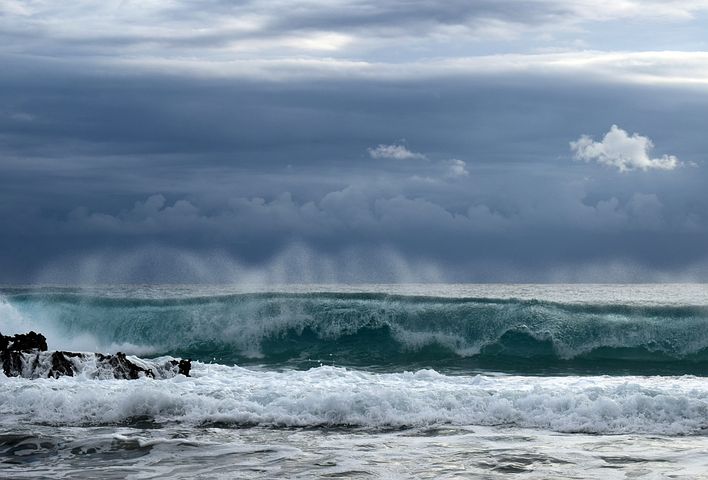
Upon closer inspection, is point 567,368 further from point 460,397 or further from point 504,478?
point 504,478

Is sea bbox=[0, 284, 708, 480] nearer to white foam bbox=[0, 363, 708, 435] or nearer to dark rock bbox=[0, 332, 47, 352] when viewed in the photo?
white foam bbox=[0, 363, 708, 435]

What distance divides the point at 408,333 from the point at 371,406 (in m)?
13.8

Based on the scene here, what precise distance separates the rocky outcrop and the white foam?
0.89 metres

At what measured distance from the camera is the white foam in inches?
466

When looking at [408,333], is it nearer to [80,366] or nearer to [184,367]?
[184,367]

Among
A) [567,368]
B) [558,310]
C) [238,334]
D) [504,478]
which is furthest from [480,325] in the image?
[504,478]

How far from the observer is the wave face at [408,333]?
2298cm

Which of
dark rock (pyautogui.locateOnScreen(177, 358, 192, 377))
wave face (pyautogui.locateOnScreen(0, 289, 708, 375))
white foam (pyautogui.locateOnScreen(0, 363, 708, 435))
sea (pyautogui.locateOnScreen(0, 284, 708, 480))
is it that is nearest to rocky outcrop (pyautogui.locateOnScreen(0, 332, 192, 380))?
dark rock (pyautogui.locateOnScreen(177, 358, 192, 377))

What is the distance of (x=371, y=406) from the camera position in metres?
12.3

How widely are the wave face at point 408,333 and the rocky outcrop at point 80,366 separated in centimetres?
687

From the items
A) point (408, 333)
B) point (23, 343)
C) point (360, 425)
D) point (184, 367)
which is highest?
point (23, 343)

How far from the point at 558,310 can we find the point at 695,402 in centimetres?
1436

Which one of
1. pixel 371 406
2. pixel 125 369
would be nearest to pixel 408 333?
pixel 125 369

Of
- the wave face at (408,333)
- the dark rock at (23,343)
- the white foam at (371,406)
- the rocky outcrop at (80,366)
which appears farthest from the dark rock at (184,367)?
the wave face at (408,333)
